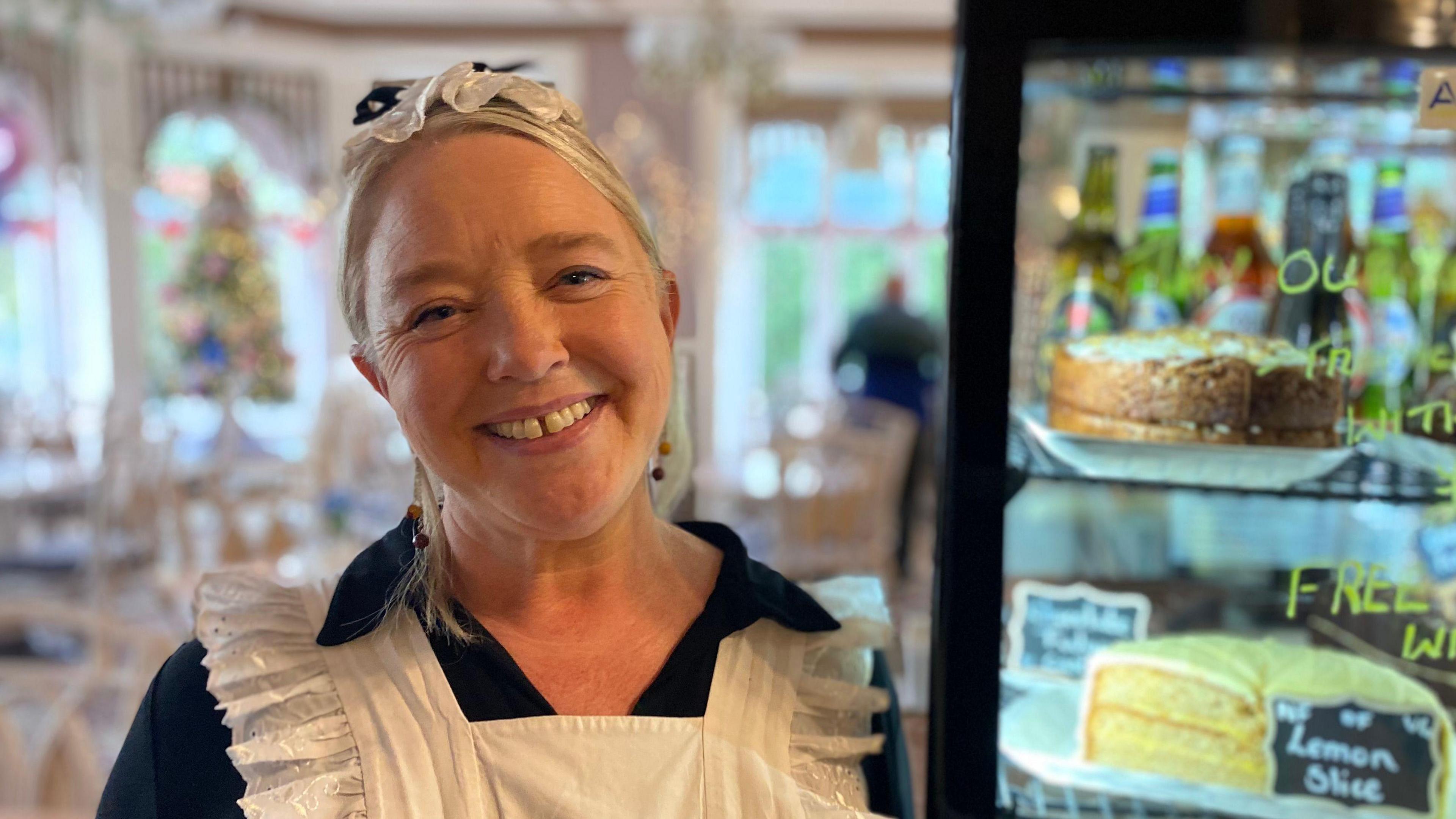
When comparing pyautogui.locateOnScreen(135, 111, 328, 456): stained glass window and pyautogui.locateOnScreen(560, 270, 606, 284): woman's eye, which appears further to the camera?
pyautogui.locateOnScreen(135, 111, 328, 456): stained glass window

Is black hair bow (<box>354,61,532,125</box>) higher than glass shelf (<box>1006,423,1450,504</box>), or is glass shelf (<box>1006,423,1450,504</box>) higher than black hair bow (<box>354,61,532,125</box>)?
black hair bow (<box>354,61,532,125</box>)

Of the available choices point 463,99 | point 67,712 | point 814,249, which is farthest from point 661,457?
point 814,249

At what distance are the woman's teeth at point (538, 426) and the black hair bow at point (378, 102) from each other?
0.94ft

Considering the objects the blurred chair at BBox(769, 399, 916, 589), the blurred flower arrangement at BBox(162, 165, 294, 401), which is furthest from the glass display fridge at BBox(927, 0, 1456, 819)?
the blurred flower arrangement at BBox(162, 165, 294, 401)

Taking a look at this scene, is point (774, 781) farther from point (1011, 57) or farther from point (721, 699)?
point (1011, 57)

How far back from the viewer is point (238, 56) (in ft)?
21.4

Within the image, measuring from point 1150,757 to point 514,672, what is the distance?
0.74m

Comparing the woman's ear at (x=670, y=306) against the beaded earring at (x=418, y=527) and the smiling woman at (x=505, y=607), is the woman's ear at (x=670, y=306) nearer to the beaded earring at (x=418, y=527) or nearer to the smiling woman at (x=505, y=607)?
the smiling woman at (x=505, y=607)

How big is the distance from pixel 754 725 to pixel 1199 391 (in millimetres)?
565

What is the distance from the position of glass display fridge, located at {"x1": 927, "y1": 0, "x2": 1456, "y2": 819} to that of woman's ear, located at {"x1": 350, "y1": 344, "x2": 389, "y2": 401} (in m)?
0.48

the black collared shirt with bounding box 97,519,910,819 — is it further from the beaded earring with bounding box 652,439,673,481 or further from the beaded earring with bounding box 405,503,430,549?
the beaded earring with bounding box 652,439,673,481

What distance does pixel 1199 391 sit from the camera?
1044mm

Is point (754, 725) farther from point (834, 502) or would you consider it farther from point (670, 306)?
point (834, 502)

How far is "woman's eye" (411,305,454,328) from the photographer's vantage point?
2.61 feet
